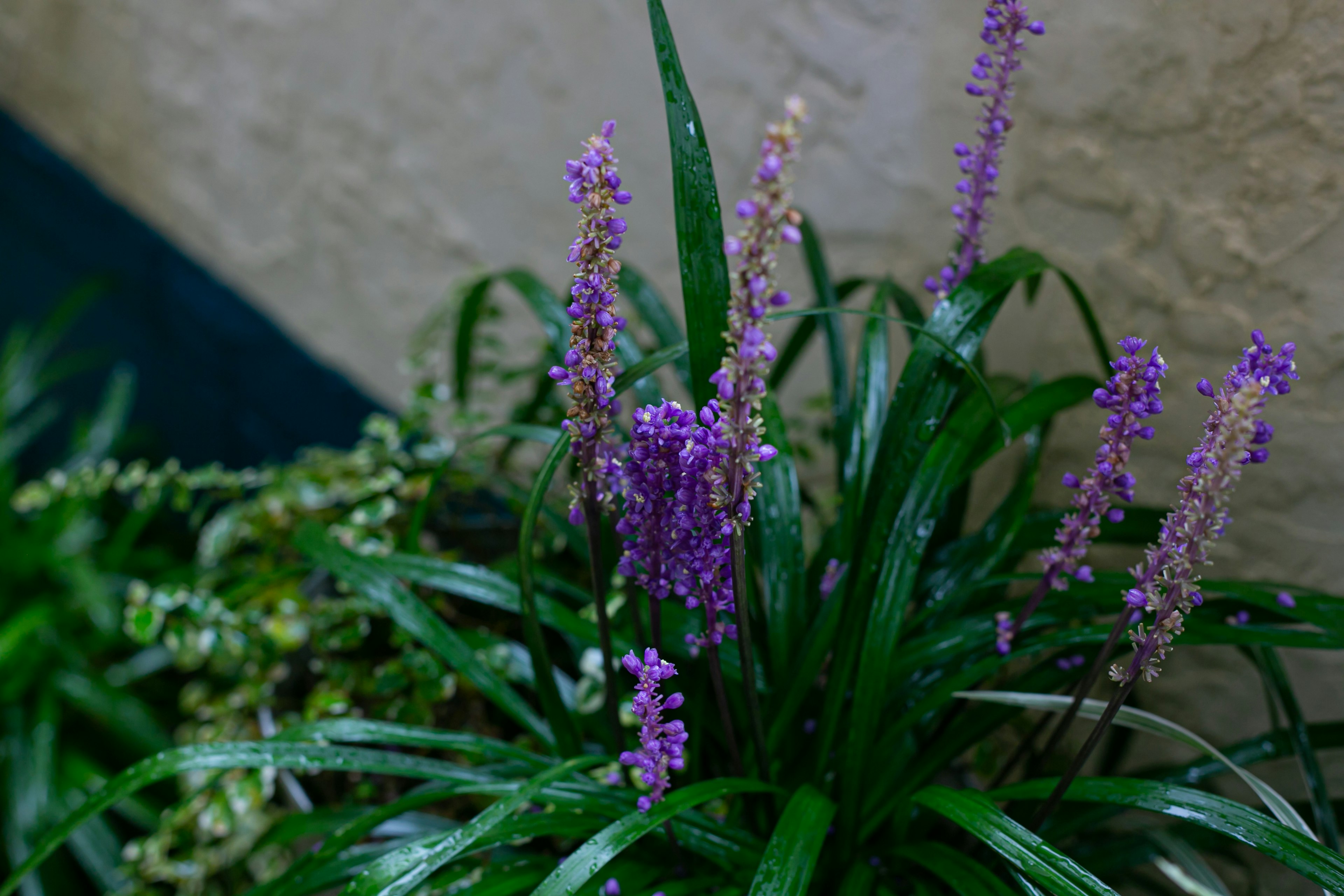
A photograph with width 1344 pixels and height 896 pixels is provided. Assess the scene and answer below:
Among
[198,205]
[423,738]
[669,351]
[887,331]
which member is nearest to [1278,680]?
[887,331]

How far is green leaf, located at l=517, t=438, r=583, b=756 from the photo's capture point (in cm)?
61

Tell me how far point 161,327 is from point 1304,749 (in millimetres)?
2284

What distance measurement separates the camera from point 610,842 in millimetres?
533

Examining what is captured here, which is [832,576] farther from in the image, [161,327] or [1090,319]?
[161,327]

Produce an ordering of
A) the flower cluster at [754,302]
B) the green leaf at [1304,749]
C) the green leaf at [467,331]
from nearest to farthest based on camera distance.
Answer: the flower cluster at [754,302] < the green leaf at [1304,749] < the green leaf at [467,331]

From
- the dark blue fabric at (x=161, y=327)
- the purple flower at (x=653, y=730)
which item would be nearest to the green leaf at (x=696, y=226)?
the purple flower at (x=653, y=730)

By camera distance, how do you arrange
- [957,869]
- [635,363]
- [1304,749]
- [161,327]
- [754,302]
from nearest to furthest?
[754,302] < [957,869] < [1304,749] < [635,363] < [161,327]

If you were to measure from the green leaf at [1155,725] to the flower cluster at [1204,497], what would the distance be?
0.31ft

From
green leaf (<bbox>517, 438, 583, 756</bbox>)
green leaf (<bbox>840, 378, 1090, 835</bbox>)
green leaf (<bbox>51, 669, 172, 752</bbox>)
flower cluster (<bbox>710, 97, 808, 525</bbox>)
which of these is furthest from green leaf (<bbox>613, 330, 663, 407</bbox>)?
green leaf (<bbox>51, 669, 172, 752</bbox>)

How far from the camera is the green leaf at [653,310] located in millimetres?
937

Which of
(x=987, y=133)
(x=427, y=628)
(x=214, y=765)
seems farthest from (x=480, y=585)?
(x=987, y=133)

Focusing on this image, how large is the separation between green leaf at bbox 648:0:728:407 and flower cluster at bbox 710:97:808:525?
0.56 feet

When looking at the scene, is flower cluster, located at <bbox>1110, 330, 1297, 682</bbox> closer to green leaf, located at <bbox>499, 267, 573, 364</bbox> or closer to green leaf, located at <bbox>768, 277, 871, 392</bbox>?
green leaf, located at <bbox>768, 277, 871, 392</bbox>

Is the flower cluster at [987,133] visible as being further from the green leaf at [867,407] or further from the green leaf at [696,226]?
the green leaf at [696,226]
